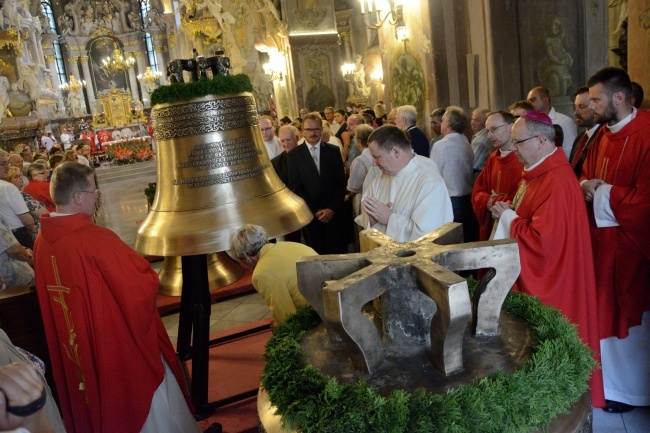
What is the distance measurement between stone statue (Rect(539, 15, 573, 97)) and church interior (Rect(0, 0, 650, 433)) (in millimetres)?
16

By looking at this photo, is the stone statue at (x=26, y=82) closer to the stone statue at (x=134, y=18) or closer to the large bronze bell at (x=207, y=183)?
the large bronze bell at (x=207, y=183)

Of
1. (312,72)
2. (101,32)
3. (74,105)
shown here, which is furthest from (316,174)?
(101,32)

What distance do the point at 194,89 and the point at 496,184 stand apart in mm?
2638

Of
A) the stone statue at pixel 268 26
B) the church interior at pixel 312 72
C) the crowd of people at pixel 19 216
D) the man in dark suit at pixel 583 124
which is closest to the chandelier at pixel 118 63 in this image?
the church interior at pixel 312 72

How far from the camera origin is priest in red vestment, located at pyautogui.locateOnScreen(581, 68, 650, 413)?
3053 mm

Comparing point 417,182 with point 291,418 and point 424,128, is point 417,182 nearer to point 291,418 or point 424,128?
point 291,418

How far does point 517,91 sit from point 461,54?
104 centimetres

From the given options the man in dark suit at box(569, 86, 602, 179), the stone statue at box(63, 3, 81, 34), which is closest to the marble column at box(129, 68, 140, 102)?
the stone statue at box(63, 3, 81, 34)

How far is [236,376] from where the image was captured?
167 inches

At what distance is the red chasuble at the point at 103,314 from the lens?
2760 millimetres

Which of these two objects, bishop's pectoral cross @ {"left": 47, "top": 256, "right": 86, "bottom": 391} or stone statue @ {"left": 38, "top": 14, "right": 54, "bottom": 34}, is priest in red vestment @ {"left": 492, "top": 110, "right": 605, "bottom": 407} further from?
stone statue @ {"left": 38, "top": 14, "right": 54, "bottom": 34}

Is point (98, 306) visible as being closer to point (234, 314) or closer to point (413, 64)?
point (234, 314)

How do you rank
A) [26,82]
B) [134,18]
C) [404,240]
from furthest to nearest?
[134,18]
[26,82]
[404,240]

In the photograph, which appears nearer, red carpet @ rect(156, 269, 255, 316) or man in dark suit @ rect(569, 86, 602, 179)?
man in dark suit @ rect(569, 86, 602, 179)
